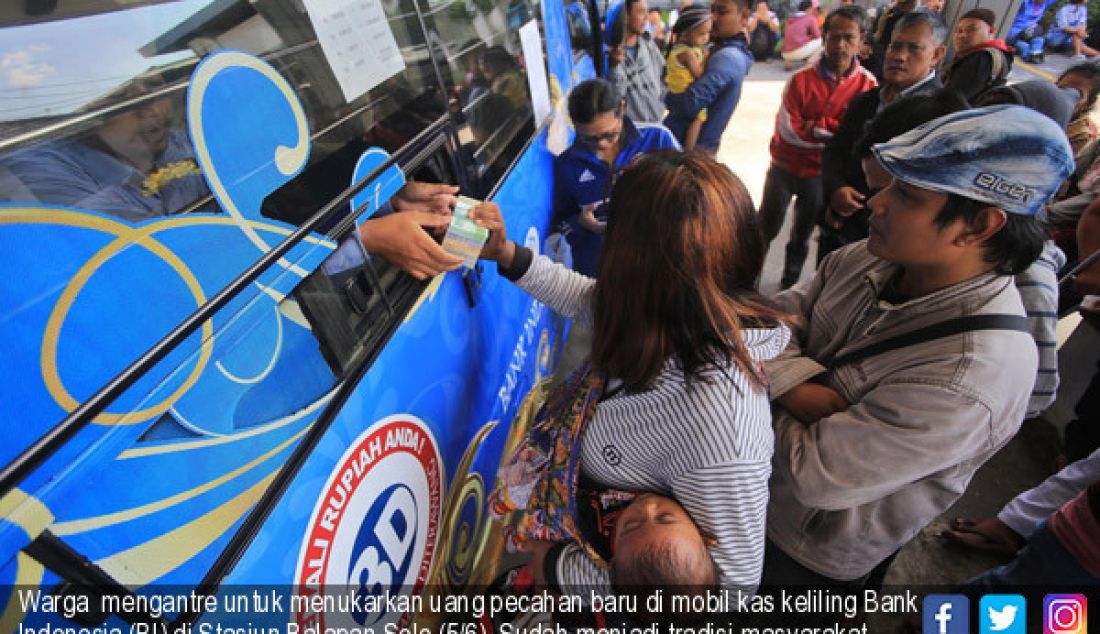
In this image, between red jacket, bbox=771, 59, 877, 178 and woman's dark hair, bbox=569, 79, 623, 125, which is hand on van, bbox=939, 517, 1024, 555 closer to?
red jacket, bbox=771, 59, 877, 178

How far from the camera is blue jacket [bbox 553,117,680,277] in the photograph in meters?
2.41

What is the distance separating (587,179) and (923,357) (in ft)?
5.60

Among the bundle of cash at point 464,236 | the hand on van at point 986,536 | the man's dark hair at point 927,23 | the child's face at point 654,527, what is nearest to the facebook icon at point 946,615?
the hand on van at point 986,536

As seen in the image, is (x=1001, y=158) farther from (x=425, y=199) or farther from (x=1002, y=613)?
(x=1002, y=613)

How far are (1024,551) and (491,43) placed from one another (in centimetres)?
253

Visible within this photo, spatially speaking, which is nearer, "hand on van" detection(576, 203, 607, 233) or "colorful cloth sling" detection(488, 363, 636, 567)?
"colorful cloth sling" detection(488, 363, 636, 567)

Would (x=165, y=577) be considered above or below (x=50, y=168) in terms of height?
below

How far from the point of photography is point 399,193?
1.29 metres

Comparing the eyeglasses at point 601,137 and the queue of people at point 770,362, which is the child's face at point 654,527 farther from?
the eyeglasses at point 601,137

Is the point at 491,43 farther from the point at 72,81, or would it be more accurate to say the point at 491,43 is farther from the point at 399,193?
the point at 72,81

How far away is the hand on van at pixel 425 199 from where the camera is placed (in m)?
1.30

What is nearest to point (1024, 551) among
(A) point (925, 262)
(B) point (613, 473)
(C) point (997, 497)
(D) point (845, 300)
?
(C) point (997, 497)

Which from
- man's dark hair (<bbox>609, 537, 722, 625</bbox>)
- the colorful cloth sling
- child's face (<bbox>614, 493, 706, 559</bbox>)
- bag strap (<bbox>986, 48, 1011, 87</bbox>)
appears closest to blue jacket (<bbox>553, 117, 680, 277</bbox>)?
the colorful cloth sling

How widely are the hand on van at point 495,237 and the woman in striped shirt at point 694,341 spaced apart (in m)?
0.46
